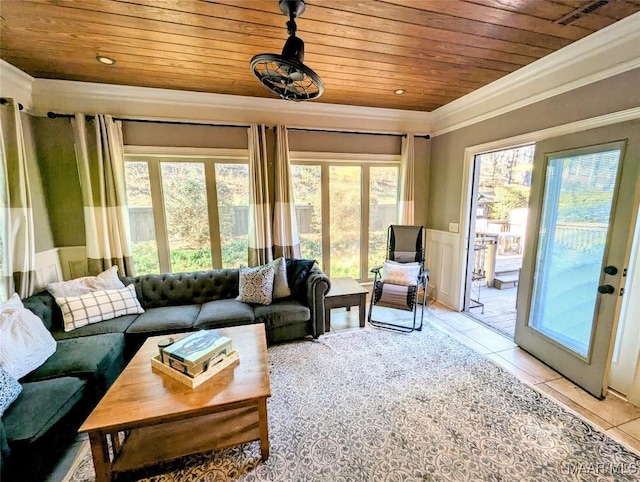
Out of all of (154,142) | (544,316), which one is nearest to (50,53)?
(154,142)

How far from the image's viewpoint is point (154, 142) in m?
3.05

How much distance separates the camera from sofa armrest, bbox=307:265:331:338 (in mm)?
2859

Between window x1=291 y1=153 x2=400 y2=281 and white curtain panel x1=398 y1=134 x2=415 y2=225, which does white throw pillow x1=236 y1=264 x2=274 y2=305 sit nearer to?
window x1=291 y1=153 x2=400 y2=281

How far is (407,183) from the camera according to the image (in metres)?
3.88

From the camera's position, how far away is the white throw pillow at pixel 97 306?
2352 millimetres

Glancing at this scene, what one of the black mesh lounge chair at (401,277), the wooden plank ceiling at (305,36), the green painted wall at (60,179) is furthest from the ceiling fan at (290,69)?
the green painted wall at (60,179)

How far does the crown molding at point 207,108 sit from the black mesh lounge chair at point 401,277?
5.06 ft

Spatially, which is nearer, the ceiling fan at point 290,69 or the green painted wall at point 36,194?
the ceiling fan at point 290,69

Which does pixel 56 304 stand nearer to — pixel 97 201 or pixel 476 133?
pixel 97 201

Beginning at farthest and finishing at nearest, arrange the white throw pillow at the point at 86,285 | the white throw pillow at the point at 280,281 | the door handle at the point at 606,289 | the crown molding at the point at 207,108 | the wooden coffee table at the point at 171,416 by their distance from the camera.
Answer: the white throw pillow at the point at 280,281 → the crown molding at the point at 207,108 → the white throw pillow at the point at 86,285 → the door handle at the point at 606,289 → the wooden coffee table at the point at 171,416

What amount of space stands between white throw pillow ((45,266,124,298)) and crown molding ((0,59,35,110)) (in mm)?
1694

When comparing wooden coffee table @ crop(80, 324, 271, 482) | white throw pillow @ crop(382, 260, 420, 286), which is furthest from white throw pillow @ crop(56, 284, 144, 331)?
white throw pillow @ crop(382, 260, 420, 286)

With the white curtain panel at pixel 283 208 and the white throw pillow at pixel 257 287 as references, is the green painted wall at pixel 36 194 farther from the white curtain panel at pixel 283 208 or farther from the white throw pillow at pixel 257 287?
the white curtain panel at pixel 283 208

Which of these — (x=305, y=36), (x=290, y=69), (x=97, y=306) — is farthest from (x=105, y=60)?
(x=97, y=306)
